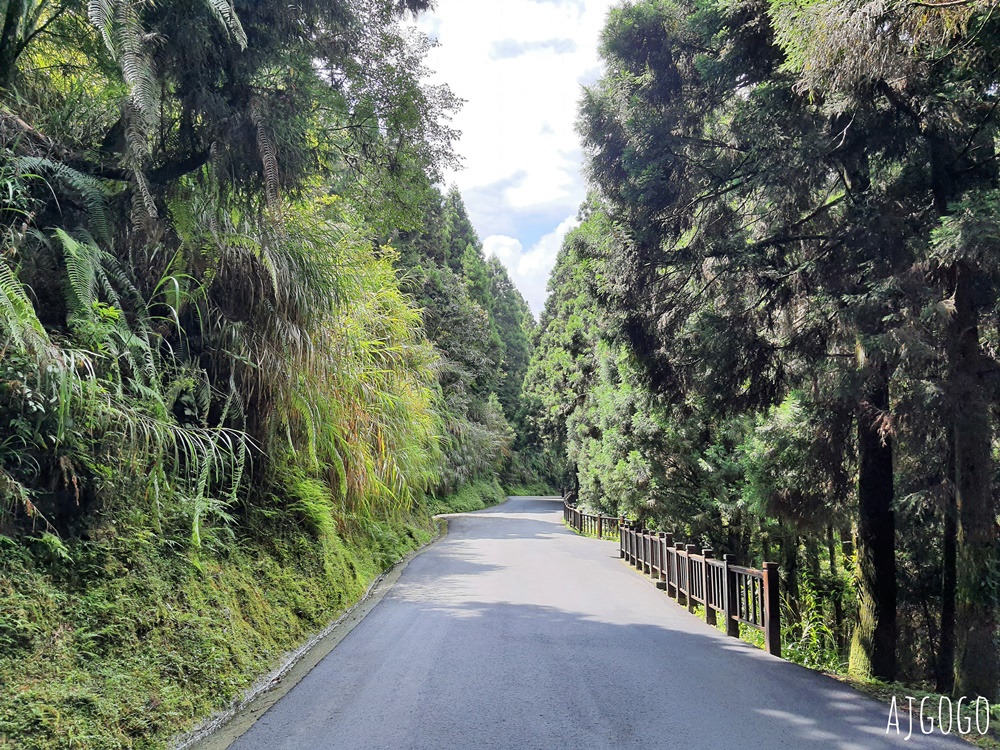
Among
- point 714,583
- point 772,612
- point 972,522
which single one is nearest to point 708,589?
point 714,583

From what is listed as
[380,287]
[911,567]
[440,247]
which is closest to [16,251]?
[380,287]

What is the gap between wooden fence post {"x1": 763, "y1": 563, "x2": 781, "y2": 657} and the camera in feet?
24.9

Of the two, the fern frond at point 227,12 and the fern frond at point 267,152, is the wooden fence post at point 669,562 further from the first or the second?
the fern frond at point 227,12

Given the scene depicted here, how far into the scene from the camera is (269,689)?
5656 mm

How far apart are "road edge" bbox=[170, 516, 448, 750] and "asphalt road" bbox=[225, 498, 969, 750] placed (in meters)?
0.11

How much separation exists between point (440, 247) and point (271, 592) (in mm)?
35408

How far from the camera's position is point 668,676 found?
6273 mm

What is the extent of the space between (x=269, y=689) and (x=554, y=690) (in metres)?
2.41

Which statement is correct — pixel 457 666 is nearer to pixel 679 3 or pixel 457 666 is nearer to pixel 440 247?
pixel 679 3

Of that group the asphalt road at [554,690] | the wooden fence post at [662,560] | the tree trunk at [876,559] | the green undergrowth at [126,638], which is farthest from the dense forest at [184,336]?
the tree trunk at [876,559]

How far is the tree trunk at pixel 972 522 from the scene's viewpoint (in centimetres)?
674

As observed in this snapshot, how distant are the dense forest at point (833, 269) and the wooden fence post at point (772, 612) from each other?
1.77m

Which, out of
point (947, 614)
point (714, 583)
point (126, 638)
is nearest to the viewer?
point (126, 638)

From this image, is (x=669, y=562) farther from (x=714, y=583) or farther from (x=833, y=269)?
Result: (x=833, y=269)
